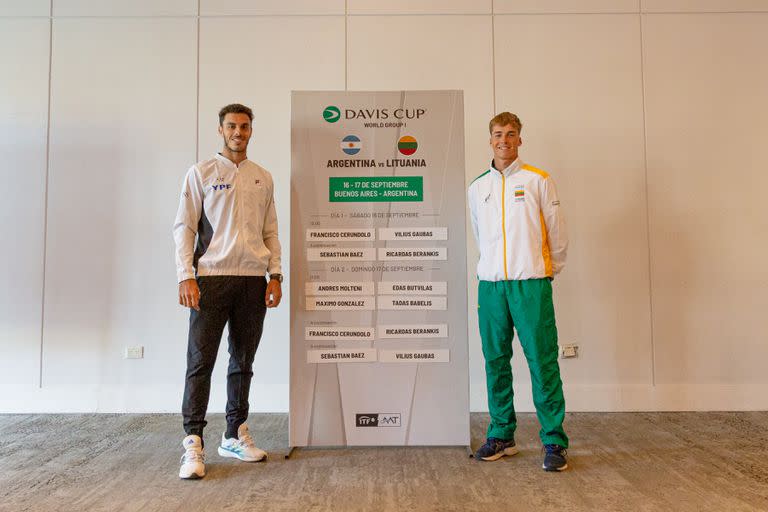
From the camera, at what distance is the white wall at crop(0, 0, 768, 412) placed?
337cm

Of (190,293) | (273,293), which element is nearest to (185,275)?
(190,293)

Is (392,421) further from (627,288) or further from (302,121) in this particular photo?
(627,288)

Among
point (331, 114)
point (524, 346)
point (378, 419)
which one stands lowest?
point (378, 419)

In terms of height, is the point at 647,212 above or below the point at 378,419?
above

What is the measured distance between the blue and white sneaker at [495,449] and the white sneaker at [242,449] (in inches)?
43.5

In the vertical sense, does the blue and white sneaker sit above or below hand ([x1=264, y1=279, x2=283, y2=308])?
below

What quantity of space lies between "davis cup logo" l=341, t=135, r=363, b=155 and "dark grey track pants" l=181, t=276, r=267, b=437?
0.83 meters

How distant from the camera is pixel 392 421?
2465 mm

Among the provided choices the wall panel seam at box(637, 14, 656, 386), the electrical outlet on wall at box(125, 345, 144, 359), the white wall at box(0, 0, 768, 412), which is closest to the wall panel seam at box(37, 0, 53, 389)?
the white wall at box(0, 0, 768, 412)

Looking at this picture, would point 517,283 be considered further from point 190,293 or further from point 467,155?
point 190,293

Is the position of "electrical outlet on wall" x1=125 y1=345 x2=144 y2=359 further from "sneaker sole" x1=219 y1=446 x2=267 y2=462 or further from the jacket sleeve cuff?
the jacket sleeve cuff

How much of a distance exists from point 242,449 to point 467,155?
2.44m

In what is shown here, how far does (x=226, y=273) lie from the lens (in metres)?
2.26

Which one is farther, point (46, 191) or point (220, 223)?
point (46, 191)
